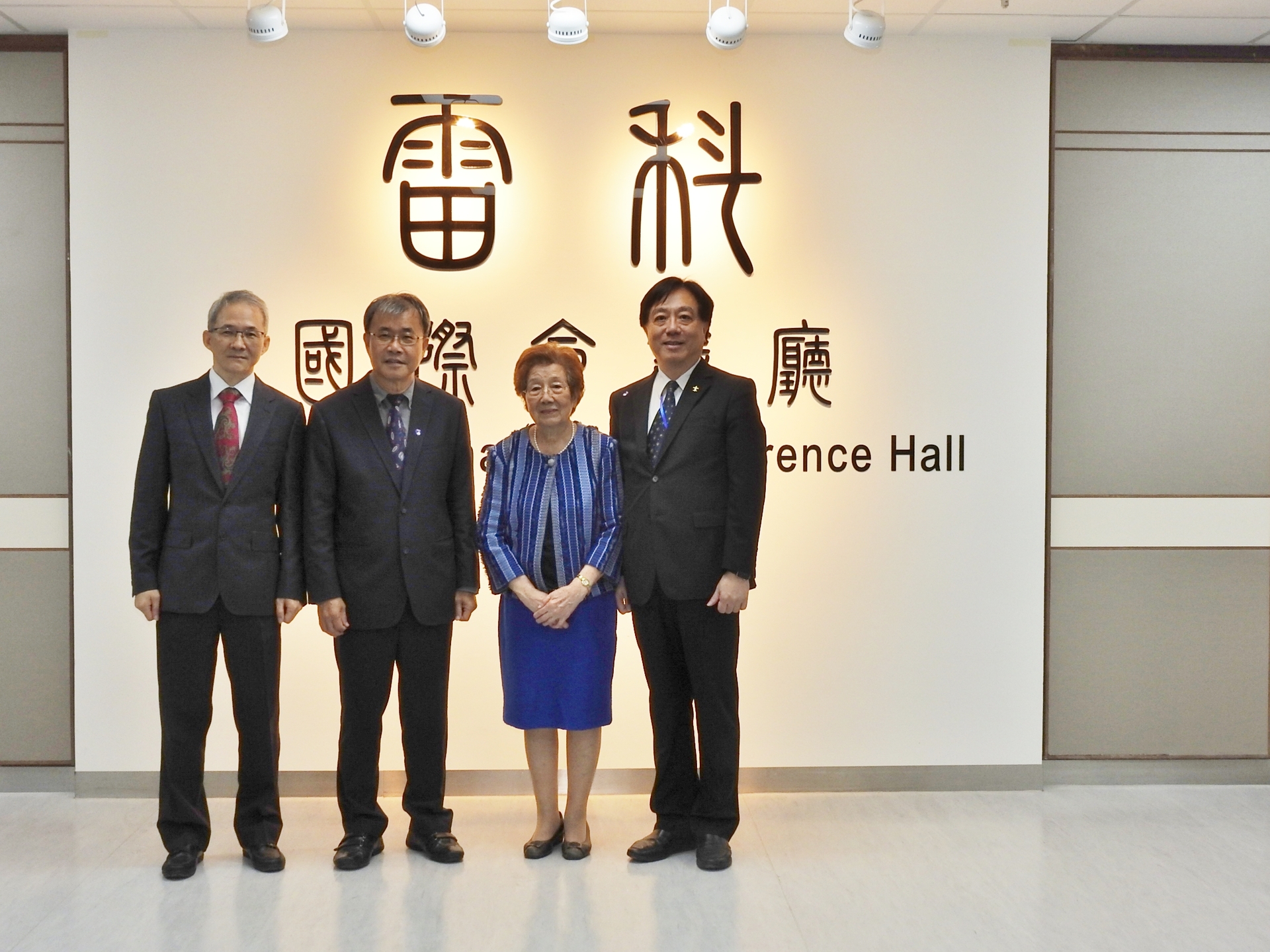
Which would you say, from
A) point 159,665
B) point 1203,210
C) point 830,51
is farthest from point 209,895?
point 1203,210

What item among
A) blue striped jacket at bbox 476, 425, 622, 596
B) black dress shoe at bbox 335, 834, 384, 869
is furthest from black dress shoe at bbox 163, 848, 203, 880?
blue striped jacket at bbox 476, 425, 622, 596

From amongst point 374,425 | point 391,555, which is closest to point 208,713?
point 391,555

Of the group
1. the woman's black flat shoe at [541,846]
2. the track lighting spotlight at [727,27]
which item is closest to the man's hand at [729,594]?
the woman's black flat shoe at [541,846]

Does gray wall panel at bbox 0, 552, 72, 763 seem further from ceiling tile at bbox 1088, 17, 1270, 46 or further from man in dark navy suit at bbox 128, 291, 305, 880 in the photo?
ceiling tile at bbox 1088, 17, 1270, 46

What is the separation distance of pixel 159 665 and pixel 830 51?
10.9ft

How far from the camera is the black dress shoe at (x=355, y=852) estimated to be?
3314 millimetres

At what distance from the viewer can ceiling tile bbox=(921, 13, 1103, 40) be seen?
3.90 meters

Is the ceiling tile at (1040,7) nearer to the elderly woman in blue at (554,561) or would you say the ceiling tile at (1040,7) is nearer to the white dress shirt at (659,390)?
the white dress shirt at (659,390)

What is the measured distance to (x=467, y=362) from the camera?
4.08m

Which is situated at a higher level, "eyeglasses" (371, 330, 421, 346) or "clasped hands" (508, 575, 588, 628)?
"eyeglasses" (371, 330, 421, 346)

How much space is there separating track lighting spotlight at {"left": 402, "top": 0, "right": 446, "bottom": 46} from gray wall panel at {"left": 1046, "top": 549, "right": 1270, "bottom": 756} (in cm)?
315

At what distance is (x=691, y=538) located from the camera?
128 inches

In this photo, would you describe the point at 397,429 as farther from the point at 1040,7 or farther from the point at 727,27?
the point at 1040,7

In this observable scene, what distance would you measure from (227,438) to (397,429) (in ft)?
1.72
